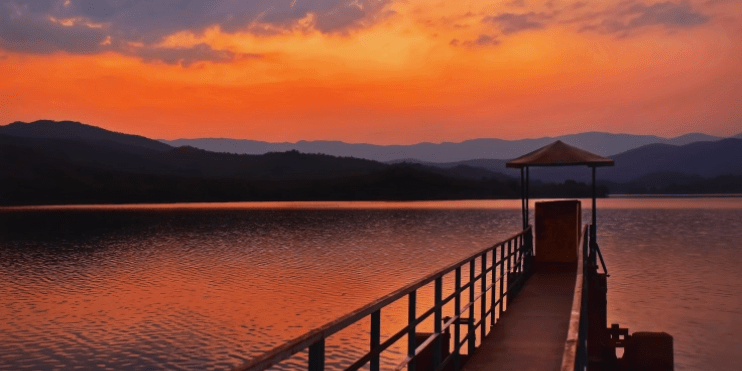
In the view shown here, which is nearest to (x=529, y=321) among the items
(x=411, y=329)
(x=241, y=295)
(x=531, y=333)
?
(x=531, y=333)

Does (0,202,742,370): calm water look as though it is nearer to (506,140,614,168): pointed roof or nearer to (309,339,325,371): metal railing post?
(506,140,614,168): pointed roof

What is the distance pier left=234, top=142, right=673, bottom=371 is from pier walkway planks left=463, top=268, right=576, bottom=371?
0.05 ft

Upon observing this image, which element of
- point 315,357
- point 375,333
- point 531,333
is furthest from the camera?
point 531,333

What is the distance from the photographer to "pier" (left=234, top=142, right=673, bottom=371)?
523 centimetres

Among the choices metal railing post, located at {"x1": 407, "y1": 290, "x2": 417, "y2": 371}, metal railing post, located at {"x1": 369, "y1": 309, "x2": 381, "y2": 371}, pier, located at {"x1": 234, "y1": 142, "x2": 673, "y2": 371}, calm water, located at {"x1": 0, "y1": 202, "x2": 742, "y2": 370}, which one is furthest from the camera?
calm water, located at {"x1": 0, "y1": 202, "x2": 742, "y2": 370}

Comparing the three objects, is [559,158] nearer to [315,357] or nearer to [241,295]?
[315,357]

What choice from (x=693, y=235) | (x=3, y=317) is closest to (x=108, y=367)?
(x=3, y=317)

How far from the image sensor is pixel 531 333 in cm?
1073

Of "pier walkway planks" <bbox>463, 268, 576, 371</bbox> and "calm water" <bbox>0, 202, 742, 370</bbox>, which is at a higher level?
"pier walkway planks" <bbox>463, 268, 576, 371</bbox>

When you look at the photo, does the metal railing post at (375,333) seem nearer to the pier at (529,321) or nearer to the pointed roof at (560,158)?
the pier at (529,321)

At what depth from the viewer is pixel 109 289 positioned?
3606 centimetres

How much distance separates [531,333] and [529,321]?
3.03 feet

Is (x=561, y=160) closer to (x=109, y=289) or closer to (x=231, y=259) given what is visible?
(x=109, y=289)

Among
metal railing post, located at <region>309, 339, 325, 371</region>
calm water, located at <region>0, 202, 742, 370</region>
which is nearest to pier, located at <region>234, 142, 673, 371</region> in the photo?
metal railing post, located at <region>309, 339, 325, 371</region>
